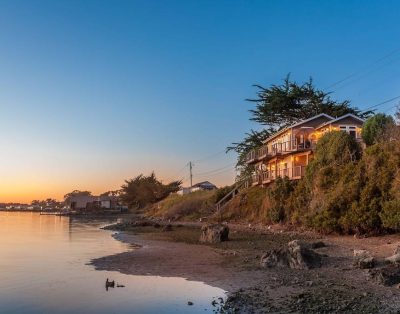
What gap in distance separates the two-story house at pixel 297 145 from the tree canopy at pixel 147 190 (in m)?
64.7

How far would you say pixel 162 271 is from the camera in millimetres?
19516

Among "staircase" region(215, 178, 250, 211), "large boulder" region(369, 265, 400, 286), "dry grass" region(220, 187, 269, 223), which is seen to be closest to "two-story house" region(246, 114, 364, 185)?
"dry grass" region(220, 187, 269, 223)

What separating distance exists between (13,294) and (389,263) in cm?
1324

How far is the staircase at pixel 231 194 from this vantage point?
5897 cm

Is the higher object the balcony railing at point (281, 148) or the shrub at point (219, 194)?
the balcony railing at point (281, 148)

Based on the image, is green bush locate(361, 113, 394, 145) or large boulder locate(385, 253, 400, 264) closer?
large boulder locate(385, 253, 400, 264)

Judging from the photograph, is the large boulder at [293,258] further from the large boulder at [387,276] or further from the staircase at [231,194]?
the staircase at [231,194]

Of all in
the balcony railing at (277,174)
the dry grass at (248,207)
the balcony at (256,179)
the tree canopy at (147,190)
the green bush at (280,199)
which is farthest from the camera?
the tree canopy at (147,190)

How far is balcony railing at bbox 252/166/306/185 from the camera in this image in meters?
44.6

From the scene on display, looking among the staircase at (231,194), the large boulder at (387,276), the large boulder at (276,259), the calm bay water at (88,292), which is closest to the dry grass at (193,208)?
the staircase at (231,194)

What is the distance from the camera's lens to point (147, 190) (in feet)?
404

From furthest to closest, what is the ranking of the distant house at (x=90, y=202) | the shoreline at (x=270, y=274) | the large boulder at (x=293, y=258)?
the distant house at (x=90, y=202), the large boulder at (x=293, y=258), the shoreline at (x=270, y=274)

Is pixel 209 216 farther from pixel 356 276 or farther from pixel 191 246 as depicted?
pixel 356 276

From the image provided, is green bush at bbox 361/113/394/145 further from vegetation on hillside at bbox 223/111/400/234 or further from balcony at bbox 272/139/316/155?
balcony at bbox 272/139/316/155
